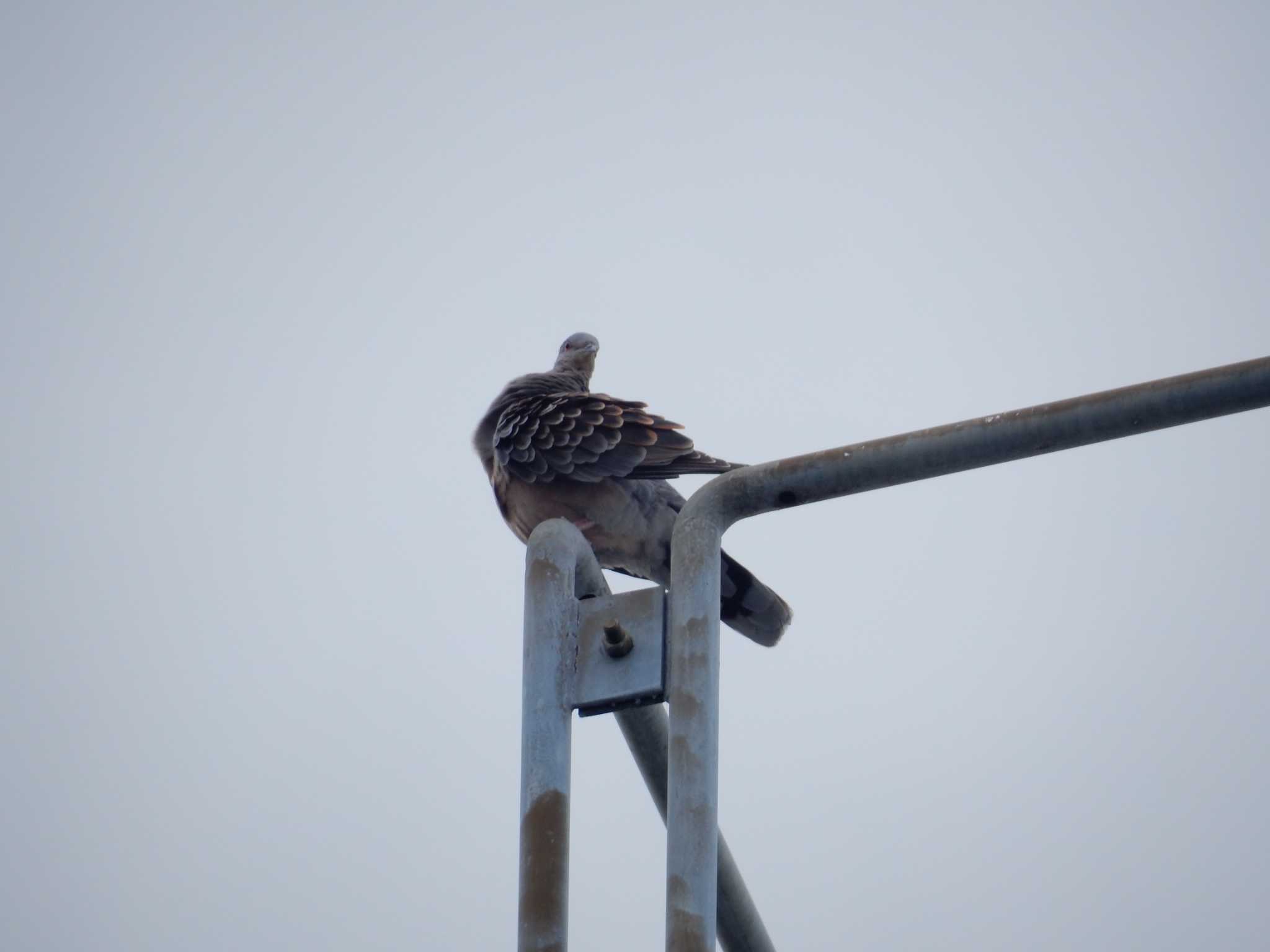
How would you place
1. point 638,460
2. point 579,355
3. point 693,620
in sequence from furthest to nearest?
point 579,355 < point 638,460 < point 693,620

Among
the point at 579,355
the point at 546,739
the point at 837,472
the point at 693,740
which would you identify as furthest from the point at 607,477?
the point at 693,740

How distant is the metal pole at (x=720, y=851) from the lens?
308 centimetres

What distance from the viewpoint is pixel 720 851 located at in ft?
10.1

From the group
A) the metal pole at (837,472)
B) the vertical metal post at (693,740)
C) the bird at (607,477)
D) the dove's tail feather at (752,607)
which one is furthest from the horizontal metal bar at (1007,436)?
the dove's tail feather at (752,607)

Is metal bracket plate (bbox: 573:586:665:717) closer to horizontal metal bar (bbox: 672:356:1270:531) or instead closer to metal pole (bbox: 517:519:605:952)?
metal pole (bbox: 517:519:605:952)

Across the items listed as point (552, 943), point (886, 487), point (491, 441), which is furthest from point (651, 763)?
point (491, 441)

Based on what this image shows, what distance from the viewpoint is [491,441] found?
673cm

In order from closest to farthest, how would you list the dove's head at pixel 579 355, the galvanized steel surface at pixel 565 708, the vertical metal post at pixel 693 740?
the vertical metal post at pixel 693 740
the galvanized steel surface at pixel 565 708
the dove's head at pixel 579 355

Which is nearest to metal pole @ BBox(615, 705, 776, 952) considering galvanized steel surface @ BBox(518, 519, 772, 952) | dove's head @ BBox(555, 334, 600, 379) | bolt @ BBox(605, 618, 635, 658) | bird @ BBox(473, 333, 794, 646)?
galvanized steel surface @ BBox(518, 519, 772, 952)

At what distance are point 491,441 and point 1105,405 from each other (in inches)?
158

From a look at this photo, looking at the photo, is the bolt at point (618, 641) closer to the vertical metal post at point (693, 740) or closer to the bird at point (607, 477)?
the vertical metal post at point (693, 740)

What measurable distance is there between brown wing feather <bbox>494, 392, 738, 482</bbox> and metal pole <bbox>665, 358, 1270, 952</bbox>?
3.00 m

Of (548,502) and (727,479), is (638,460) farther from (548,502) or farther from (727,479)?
(727,479)

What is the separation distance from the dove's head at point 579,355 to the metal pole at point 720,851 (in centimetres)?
453
